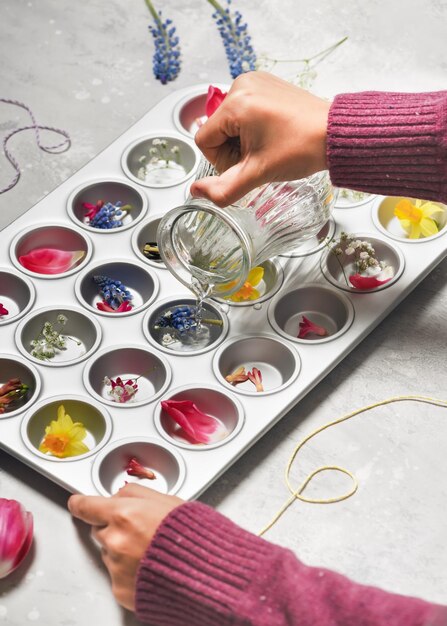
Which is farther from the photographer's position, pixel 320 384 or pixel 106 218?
pixel 106 218

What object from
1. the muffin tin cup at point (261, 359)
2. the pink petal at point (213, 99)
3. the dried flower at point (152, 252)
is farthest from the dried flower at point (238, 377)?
the pink petal at point (213, 99)

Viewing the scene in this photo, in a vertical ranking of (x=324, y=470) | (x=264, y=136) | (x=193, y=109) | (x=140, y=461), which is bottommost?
(x=324, y=470)

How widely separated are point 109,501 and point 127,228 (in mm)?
486

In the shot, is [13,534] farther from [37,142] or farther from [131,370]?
[37,142]

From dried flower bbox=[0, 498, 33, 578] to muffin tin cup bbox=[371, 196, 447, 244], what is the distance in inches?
25.4

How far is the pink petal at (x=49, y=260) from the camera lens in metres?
1.42

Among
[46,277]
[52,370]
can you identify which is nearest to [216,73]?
[46,277]

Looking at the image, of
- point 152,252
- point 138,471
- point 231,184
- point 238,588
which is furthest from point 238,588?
point 152,252

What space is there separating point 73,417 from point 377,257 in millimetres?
496

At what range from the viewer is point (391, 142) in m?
1.23

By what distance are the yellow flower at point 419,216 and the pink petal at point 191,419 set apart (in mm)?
430

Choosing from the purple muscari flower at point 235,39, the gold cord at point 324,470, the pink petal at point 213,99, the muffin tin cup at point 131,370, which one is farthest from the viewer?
the purple muscari flower at point 235,39

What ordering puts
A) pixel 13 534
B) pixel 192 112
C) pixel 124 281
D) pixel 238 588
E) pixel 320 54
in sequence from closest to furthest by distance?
1. pixel 238 588
2. pixel 13 534
3. pixel 124 281
4. pixel 192 112
5. pixel 320 54

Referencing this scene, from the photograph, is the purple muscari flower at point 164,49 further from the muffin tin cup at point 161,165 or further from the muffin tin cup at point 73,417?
the muffin tin cup at point 73,417
